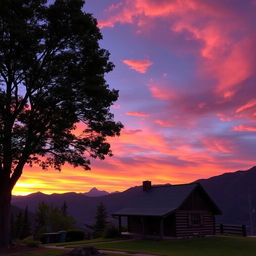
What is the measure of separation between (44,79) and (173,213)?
21.1 meters

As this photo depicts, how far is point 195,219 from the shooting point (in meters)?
41.7

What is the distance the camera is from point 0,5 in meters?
24.0

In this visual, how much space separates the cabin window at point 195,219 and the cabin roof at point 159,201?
249 cm

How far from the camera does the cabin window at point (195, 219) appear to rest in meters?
41.1

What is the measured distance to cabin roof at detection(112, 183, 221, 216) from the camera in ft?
129

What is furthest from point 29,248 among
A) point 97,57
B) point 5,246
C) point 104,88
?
point 97,57

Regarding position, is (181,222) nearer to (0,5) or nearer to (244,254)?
(244,254)

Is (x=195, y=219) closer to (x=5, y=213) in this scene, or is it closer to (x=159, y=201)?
(x=159, y=201)

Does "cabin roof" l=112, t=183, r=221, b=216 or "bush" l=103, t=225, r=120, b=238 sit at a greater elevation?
"cabin roof" l=112, t=183, r=221, b=216

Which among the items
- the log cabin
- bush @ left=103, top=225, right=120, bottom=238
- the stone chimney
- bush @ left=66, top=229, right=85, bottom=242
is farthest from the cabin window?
bush @ left=66, top=229, right=85, bottom=242

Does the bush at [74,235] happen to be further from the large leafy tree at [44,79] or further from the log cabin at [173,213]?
the large leafy tree at [44,79]

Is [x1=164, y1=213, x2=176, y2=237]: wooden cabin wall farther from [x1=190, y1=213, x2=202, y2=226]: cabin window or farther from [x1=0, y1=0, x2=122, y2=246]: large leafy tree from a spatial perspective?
[x1=0, y1=0, x2=122, y2=246]: large leafy tree

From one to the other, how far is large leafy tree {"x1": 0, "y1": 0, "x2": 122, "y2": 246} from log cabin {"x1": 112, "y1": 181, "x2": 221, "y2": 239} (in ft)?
50.2

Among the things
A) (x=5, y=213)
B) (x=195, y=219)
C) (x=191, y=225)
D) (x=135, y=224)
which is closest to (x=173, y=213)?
(x=191, y=225)
